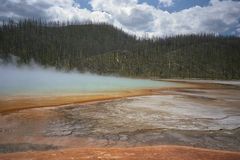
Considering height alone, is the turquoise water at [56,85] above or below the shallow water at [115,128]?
above

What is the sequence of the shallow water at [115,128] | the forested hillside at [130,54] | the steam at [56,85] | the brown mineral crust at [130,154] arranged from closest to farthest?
the brown mineral crust at [130,154] → the shallow water at [115,128] → the steam at [56,85] → the forested hillside at [130,54]

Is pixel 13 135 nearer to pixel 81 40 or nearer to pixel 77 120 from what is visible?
pixel 77 120

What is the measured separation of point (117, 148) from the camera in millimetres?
5938

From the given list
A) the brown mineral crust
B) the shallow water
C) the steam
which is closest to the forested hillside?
the steam

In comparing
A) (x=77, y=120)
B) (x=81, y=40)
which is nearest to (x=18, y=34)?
(x=81, y=40)

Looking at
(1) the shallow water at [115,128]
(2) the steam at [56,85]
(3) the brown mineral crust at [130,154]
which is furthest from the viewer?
(2) the steam at [56,85]

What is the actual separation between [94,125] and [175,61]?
98206mm

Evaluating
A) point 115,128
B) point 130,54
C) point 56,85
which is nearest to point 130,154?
point 115,128

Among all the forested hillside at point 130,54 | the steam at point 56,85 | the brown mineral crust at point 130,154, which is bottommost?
the brown mineral crust at point 130,154

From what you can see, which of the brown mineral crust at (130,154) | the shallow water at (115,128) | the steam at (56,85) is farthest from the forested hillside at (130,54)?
the brown mineral crust at (130,154)

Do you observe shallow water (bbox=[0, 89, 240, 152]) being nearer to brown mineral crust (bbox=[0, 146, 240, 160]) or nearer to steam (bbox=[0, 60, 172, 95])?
brown mineral crust (bbox=[0, 146, 240, 160])

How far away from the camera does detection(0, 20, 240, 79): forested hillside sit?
93625 millimetres

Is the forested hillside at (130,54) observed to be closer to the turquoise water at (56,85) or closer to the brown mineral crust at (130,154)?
the turquoise water at (56,85)

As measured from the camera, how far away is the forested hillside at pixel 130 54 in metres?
93.6
